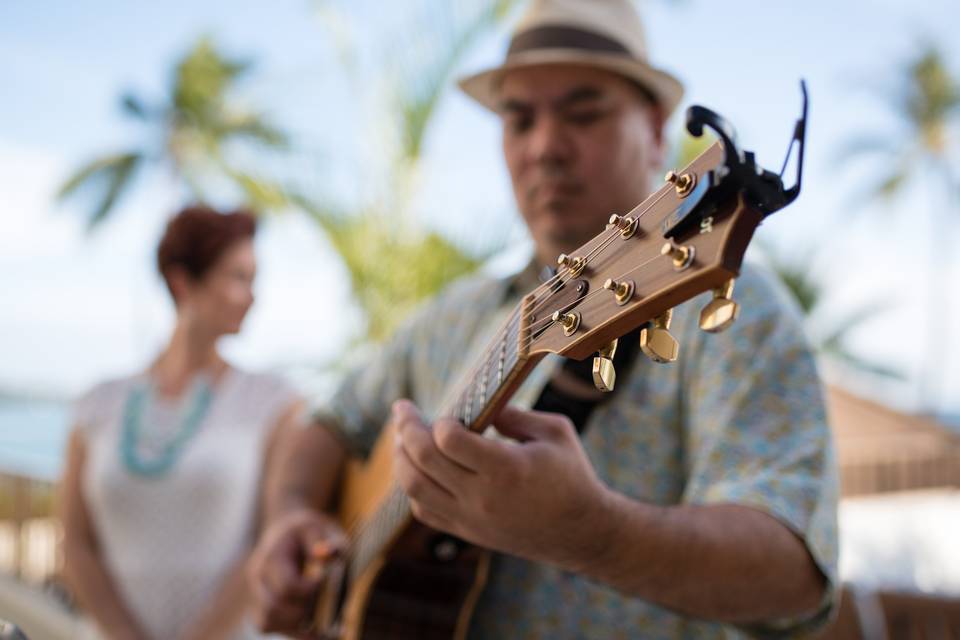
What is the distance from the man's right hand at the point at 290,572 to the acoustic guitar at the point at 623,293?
1.34 ft

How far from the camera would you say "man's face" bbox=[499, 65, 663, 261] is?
4.78 feet

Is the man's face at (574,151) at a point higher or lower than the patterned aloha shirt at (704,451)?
higher

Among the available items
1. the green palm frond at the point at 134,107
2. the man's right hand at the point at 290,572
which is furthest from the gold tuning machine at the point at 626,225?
the green palm frond at the point at 134,107

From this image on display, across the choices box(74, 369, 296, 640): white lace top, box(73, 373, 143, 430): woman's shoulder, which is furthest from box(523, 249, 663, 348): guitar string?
box(73, 373, 143, 430): woman's shoulder

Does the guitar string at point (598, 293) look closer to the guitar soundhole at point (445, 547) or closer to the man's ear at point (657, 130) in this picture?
the guitar soundhole at point (445, 547)

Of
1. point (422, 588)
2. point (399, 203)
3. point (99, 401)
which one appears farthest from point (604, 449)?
point (399, 203)

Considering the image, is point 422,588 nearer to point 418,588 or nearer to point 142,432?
point 418,588

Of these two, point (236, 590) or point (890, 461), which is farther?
point (890, 461)

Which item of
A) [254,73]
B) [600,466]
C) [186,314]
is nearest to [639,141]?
[600,466]

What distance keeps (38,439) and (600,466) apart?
130 feet

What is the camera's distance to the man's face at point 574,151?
4.78 feet

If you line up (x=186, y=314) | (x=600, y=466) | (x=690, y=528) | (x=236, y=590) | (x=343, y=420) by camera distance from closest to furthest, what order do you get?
(x=690, y=528)
(x=600, y=466)
(x=343, y=420)
(x=236, y=590)
(x=186, y=314)

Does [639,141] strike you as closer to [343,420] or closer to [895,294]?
[343,420]

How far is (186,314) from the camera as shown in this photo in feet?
8.75
